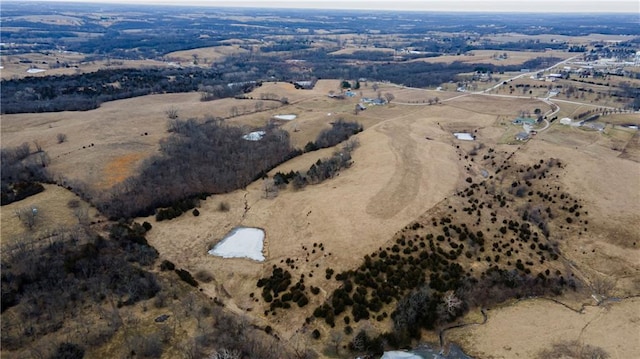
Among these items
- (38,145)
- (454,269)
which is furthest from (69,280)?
(38,145)

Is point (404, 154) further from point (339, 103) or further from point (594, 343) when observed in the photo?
point (339, 103)

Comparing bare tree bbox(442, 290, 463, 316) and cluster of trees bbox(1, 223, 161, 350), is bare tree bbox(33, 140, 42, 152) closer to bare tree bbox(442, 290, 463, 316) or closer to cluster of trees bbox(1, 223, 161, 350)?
cluster of trees bbox(1, 223, 161, 350)

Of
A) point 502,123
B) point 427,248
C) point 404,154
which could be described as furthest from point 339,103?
point 427,248

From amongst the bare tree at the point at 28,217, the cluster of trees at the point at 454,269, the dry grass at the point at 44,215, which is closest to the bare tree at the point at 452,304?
the cluster of trees at the point at 454,269

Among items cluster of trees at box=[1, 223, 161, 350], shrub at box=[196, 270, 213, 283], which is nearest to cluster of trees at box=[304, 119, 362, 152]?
shrub at box=[196, 270, 213, 283]

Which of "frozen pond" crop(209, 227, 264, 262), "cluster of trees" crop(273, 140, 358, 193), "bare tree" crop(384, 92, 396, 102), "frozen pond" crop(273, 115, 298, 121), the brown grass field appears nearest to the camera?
the brown grass field

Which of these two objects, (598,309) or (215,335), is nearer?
(215,335)

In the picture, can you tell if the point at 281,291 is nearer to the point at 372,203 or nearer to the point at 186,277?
the point at 186,277
